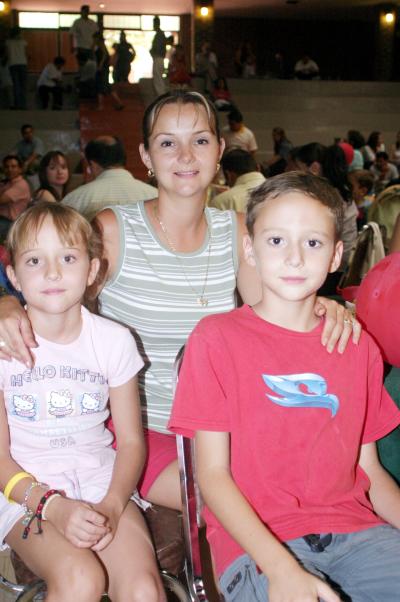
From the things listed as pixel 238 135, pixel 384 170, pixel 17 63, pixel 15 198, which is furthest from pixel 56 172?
pixel 17 63

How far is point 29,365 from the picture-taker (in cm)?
174

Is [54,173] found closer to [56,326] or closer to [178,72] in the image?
[56,326]

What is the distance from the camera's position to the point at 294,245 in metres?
1.59

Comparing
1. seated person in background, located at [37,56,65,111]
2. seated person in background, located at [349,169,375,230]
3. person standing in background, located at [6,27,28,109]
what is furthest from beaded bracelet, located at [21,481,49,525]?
seated person in background, located at [37,56,65,111]

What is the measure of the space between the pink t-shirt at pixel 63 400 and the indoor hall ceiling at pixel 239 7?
18852 mm

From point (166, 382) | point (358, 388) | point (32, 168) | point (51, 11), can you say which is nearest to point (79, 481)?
point (166, 382)

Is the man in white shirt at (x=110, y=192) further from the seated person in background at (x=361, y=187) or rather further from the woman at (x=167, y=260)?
the seated person in background at (x=361, y=187)

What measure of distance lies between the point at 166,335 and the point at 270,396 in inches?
23.2

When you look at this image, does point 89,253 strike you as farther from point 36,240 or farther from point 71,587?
point 71,587

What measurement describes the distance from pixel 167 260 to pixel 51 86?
1481 cm

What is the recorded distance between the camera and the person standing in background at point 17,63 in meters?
14.4

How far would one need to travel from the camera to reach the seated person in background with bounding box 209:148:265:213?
212 inches

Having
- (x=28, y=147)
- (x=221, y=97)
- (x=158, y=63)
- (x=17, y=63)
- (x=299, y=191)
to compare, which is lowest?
(x=299, y=191)

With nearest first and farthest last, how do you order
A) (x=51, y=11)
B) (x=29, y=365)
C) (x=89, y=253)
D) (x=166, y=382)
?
(x=29, y=365) → (x=89, y=253) → (x=166, y=382) → (x=51, y=11)
